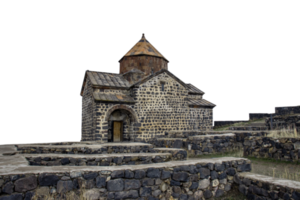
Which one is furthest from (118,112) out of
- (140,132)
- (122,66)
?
(122,66)

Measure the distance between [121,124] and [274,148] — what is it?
332 inches

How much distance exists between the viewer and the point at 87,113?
A: 12398 millimetres

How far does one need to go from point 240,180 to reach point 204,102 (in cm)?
1106

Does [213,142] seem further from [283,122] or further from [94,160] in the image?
[283,122]

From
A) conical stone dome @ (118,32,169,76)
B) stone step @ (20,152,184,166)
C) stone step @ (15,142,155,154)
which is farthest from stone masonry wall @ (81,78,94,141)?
stone step @ (20,152,184,166)

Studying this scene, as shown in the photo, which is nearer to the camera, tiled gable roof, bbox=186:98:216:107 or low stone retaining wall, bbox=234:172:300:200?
low stone retaining wall, bbox=234:172:300:200

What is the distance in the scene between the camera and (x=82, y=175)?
A: 3.18m

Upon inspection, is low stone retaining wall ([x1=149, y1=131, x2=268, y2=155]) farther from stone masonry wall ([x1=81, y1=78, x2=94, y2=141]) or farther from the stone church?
stone masonry wall ([x1=81, y1=78, x2=94, y2=141])

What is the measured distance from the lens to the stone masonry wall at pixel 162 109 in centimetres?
1209

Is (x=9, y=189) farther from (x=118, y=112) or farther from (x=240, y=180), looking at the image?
(x=118, y=112)

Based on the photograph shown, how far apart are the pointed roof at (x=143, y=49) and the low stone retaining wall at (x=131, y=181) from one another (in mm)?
10642

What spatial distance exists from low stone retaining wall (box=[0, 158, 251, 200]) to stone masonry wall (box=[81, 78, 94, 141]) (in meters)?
8.39

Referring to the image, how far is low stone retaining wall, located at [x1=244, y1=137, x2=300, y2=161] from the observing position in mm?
5258

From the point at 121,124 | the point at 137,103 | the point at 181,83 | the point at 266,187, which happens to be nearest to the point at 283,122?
the point at 181,83
